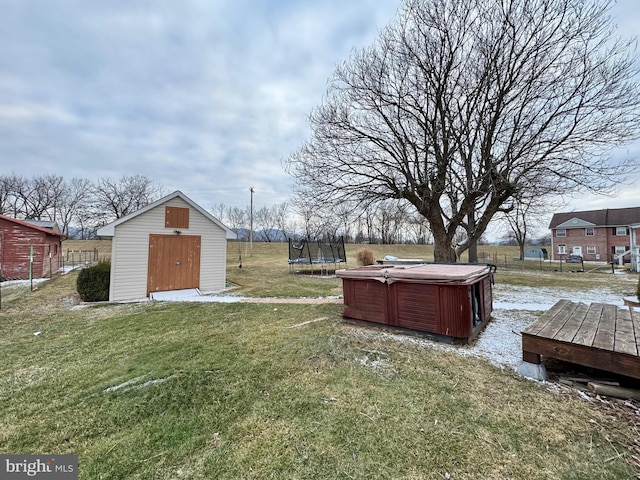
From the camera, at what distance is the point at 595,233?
27.6 metres

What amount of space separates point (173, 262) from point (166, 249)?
1.57 feet

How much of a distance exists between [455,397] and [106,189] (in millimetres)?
38411

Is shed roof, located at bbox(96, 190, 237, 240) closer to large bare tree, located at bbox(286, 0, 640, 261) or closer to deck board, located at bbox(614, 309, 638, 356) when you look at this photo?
large bare tree, located at bbox(286, 0, 640, 261)

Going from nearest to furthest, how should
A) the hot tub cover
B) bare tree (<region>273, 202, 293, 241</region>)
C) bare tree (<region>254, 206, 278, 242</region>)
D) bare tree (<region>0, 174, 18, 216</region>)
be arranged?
the hot tub cover < bare tree (<region>0, 174, 18, 216</region>) < bare tree (<region>273, 202, 293, 241</region>) < bare tree (<region>254, 206, 278, 242</region>)

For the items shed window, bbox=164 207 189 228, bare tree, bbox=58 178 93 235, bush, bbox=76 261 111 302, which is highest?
bare tree, bbox=58 178 93 235

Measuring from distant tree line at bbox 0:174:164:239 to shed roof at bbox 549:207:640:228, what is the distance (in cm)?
4899

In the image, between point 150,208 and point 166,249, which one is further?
point 166,249

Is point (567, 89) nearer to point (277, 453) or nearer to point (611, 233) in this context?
point (277, 453)

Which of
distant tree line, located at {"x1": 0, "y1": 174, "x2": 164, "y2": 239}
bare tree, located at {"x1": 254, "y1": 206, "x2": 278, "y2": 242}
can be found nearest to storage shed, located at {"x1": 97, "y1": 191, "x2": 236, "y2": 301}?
distant tree line, located at {"x1": 0, "y1": 174, "x2": 164, "y2": 239}

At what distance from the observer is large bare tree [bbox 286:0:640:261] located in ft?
23.2

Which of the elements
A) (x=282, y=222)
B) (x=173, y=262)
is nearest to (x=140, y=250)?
(x=173, y=262)

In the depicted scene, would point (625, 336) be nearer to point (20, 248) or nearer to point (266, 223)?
point (20, 248)

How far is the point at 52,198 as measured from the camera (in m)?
30.8

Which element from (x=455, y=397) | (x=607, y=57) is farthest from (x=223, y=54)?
(x=607, y=57)
